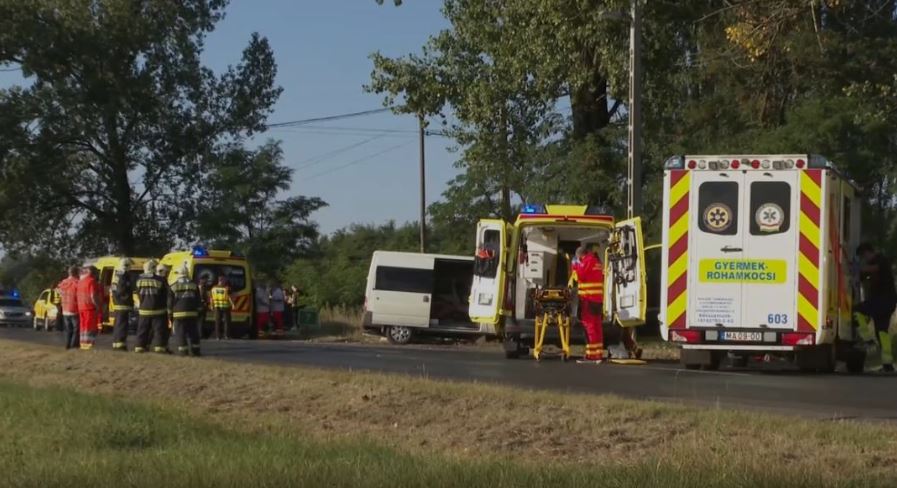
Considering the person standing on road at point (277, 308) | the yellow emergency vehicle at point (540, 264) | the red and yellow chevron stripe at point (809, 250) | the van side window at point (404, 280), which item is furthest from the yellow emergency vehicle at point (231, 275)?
the red and yellow chevron stripe at point (809, 250)

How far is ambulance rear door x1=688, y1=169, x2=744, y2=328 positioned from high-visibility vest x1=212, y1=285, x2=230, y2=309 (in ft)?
53.7

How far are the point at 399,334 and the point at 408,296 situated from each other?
3.13 ft

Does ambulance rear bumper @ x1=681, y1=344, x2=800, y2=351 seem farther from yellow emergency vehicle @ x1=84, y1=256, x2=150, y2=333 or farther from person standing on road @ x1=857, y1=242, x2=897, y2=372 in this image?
yellow emergency vehicle @ x1=84, y1=256, x2=150, y2=333

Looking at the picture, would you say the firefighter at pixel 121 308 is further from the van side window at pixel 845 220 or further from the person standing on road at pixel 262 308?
the van side window at pixel 845 220

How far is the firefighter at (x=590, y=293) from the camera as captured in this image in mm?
18172

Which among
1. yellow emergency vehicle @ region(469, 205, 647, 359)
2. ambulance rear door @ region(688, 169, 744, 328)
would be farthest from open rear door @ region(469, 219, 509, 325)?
ambulance rear door @ region(688, 169, 744, 328)

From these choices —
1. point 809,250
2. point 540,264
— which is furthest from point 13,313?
point 809,250

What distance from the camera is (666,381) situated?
586 inches

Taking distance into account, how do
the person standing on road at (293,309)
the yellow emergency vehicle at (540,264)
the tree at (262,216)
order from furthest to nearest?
1. the tree at (262,216)
2. the person standing on road at (293,309)
3. the yellow emergency vehicle at (540,264)

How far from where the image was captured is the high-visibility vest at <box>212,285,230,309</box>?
3055cm

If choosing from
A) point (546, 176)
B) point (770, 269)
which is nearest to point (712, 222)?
point (770, 269)

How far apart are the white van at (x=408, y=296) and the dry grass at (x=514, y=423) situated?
46.9 feet

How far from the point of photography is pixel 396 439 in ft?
35.4

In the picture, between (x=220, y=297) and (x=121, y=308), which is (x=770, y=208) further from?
(x=220, y=297)
